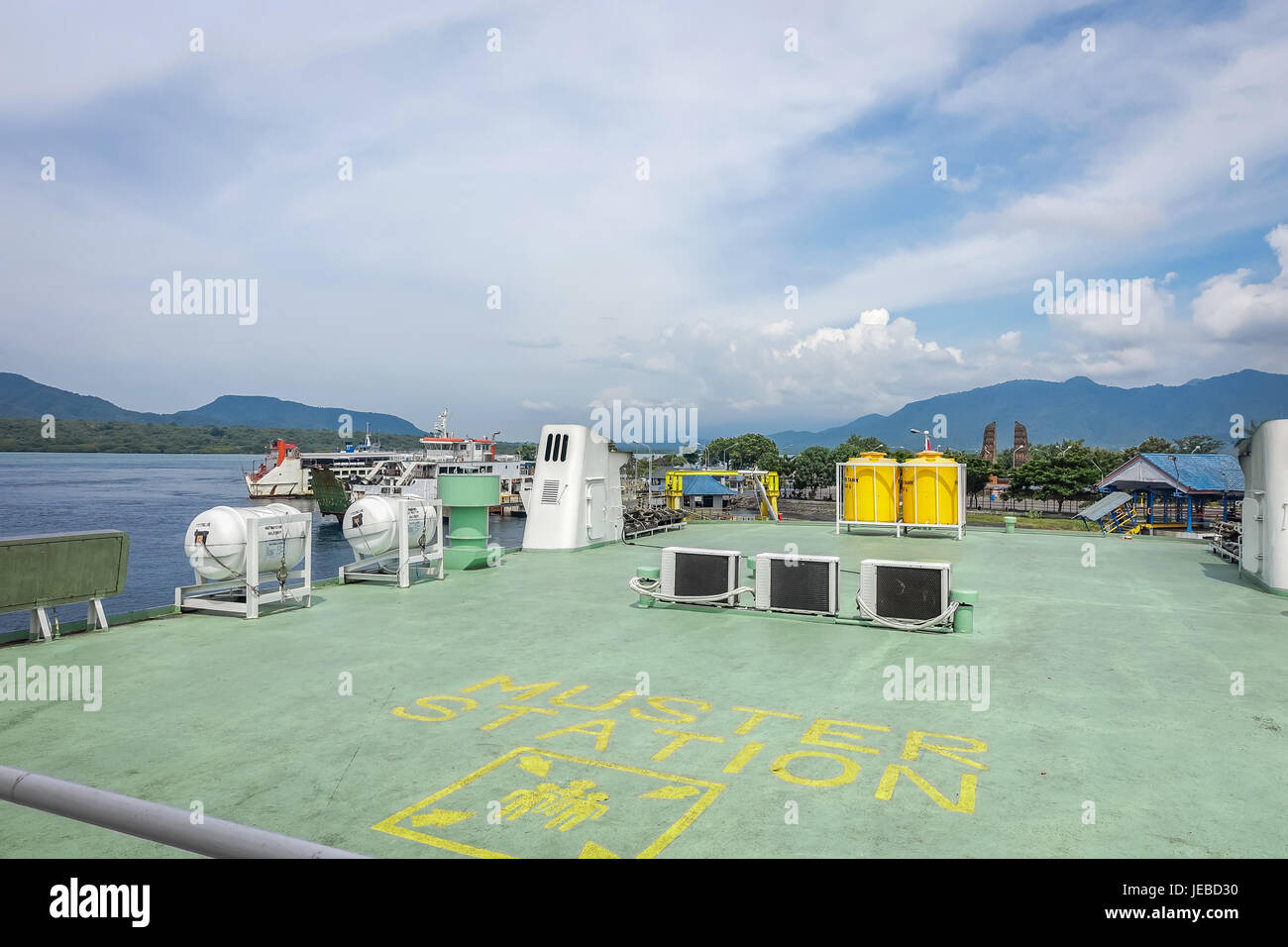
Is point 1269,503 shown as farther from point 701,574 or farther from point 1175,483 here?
point 1175,483

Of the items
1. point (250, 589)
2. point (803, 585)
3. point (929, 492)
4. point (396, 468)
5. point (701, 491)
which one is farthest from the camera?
point (701, 491)

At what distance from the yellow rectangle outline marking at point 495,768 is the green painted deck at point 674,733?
29 millimetres

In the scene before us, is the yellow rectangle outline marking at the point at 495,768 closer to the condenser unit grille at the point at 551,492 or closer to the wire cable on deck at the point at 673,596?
the wire cable on deck at the point at 673,596

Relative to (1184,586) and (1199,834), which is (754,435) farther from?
(1199,834)

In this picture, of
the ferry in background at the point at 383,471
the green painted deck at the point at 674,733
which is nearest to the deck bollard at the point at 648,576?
the green painted deck at the point at 674,733

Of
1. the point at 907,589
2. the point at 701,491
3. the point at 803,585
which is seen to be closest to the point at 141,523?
the point at 701,491

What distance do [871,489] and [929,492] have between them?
5.93ft

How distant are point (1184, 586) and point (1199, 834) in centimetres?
1160

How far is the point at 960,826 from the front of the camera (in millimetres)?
4824

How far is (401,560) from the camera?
1375 centimetres

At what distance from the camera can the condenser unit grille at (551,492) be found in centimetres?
1900

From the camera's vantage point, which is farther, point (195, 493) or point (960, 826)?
point (195, 493)

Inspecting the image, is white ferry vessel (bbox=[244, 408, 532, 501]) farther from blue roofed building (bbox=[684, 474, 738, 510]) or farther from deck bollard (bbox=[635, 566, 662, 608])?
deck bollard (bbox=[635, 566, 662, 608])
